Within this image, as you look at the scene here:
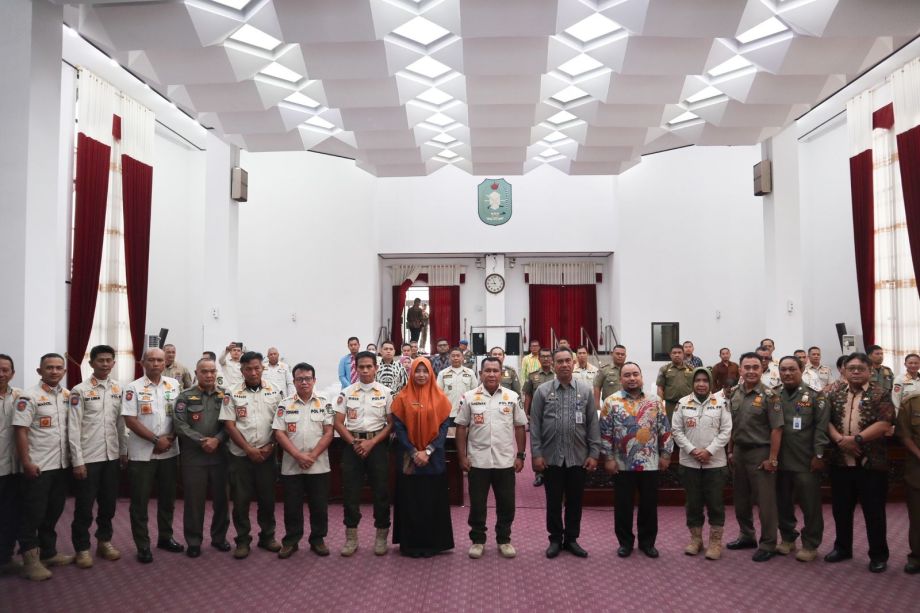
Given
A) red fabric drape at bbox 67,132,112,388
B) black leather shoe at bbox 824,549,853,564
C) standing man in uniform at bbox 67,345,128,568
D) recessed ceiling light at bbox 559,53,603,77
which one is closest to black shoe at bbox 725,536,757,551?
black leather shoe at bbox 824,549,853,564

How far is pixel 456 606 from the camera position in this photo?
3693 mm

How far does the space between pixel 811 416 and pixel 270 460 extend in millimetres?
3903

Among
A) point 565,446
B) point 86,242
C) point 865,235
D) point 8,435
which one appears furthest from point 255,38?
point 865,235

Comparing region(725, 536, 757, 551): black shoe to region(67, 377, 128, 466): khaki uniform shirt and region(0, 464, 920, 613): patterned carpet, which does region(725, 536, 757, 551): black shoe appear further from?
region(67, 377, 128, 466): khaki uniform shirt

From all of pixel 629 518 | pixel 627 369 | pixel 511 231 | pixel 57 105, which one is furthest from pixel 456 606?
pixel 511 231

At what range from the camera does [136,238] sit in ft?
30.0

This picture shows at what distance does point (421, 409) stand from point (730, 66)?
19.9 feet

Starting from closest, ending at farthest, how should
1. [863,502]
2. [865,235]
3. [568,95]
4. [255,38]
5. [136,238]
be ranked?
[863,502] < [255,38] < [568,95] < [136,238] < [865,235]

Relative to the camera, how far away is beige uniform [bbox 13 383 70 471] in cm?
417

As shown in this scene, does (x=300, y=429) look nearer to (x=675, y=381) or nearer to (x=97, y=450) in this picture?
(x=97, y=450)

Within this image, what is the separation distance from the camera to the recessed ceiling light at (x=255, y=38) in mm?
6800

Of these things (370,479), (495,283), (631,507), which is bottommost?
(631,507)

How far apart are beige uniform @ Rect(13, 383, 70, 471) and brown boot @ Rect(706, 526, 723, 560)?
179 inches

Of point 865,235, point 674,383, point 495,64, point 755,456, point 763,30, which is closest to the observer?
point 755,456
